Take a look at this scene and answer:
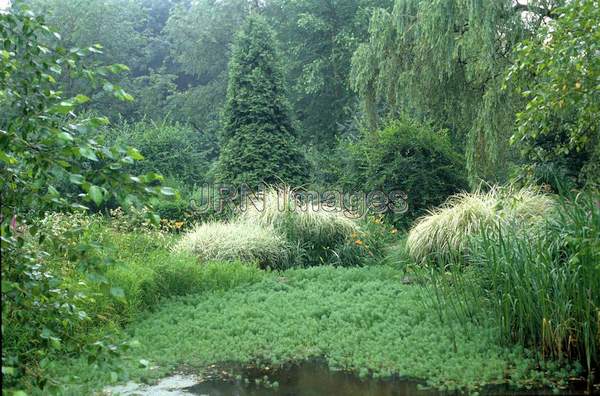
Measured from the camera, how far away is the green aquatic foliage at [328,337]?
4.89 meters

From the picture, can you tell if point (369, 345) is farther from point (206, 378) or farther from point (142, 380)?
point (142, 380)

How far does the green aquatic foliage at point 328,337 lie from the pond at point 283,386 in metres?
0.11

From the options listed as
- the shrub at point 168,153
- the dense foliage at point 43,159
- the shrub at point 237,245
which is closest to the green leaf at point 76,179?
the dense foliage at point 43,159

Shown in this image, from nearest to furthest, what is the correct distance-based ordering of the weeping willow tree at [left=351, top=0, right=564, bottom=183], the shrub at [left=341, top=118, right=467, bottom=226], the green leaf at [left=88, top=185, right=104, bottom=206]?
the green leaf at [left=88, top=185, right=104, bottom=206] → the weeping willow tree at [left=351, top=0, right=564, bottom=183] → the shrub at [left=341, top=118, right=467, bottom=226]

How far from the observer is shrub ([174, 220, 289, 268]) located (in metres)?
8.87

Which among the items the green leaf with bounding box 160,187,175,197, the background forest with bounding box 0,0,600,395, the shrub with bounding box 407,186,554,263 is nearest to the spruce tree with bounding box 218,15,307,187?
the background forest with bounding box 0,0,600,395

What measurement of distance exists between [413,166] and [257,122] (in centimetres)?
367

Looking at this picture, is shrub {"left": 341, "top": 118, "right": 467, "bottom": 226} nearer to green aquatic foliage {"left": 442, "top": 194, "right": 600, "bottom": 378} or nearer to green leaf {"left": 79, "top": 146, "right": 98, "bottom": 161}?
green aquatic foliage {"left": 442, "top": 194, "right": 600, "bottom": 378}

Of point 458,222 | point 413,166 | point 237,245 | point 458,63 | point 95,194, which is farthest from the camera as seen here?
point 413,166

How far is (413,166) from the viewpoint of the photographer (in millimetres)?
11758

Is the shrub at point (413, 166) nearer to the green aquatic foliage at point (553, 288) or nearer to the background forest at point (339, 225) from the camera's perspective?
the background forest at point (339, 225)

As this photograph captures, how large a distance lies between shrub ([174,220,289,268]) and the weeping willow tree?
3474 mm

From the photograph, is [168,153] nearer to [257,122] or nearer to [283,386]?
[257,122]

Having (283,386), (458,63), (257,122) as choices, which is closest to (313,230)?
(458,63)
